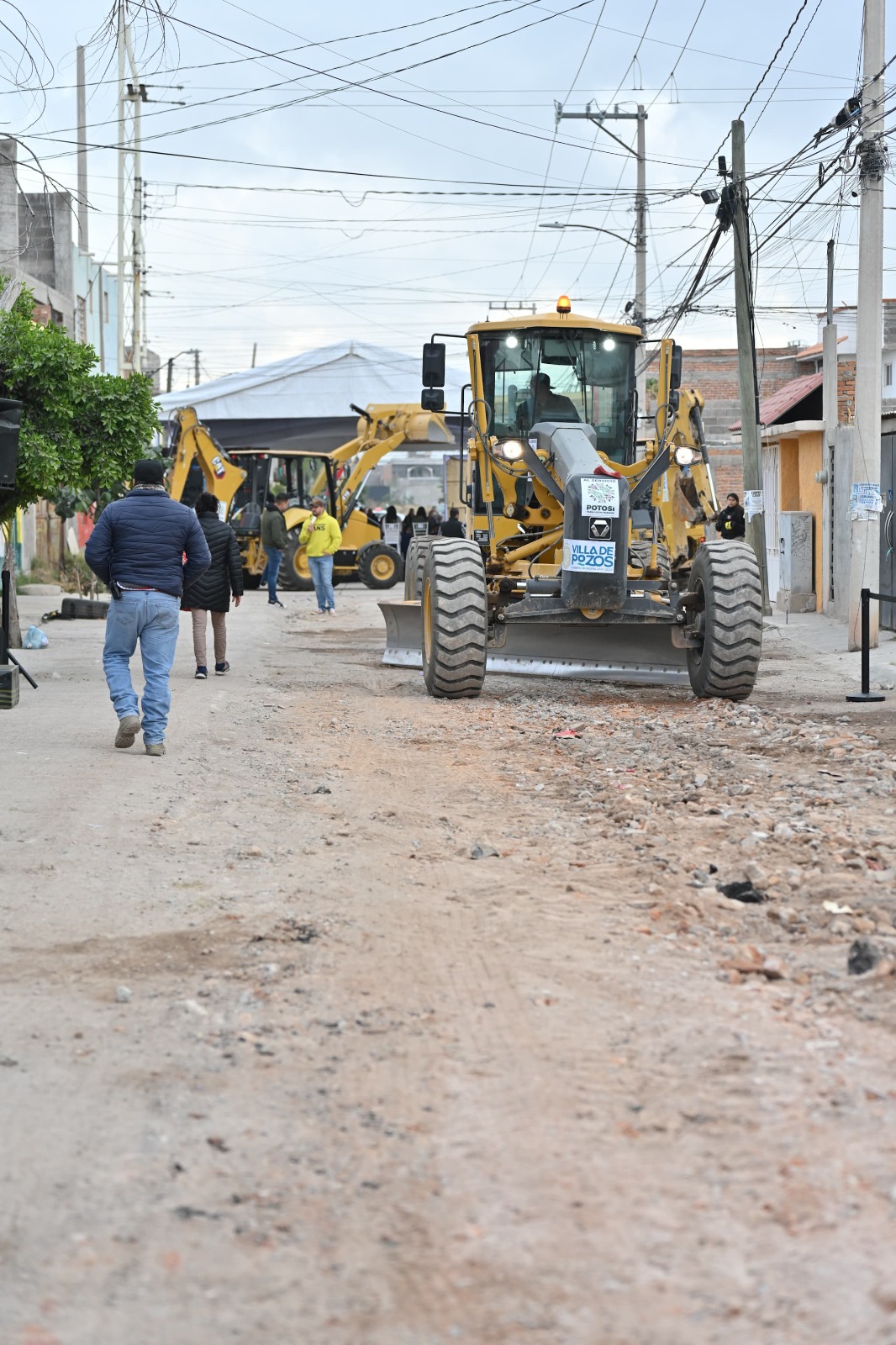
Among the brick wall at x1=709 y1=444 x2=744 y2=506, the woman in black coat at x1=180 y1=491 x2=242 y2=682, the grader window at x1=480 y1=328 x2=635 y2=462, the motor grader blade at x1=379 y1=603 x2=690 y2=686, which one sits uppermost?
the brick wall at x1=709 y1=444 x2=744 y2=506

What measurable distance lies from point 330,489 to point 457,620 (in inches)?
726

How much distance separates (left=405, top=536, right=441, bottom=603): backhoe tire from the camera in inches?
577

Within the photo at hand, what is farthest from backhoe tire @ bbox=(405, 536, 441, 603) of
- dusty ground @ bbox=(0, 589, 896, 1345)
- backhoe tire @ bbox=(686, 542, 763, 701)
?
dusty ground @ bbox=(0, 589, 896, 1345)

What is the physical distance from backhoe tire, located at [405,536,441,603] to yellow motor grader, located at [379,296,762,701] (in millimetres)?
51

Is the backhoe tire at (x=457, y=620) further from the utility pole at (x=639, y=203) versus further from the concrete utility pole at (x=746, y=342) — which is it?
the utility pole at (x=639, y=203)

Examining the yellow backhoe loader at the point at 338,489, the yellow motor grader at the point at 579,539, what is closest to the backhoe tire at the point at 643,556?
the yellow motor grader at the point at 579,539

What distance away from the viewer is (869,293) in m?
16.4

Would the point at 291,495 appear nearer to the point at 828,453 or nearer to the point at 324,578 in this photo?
the point at 324,578

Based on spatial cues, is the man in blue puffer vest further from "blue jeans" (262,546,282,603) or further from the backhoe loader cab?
the backhoe loader cab

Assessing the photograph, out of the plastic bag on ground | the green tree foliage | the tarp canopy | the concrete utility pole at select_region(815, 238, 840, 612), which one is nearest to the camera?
the green tree foliage

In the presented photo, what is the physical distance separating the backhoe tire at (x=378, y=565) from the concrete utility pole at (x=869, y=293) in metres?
15.8

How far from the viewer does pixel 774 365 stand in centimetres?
4784

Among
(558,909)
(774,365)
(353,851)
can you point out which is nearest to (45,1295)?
(558,909)

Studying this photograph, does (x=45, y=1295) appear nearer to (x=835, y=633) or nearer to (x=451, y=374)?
(x=835, y=633)
